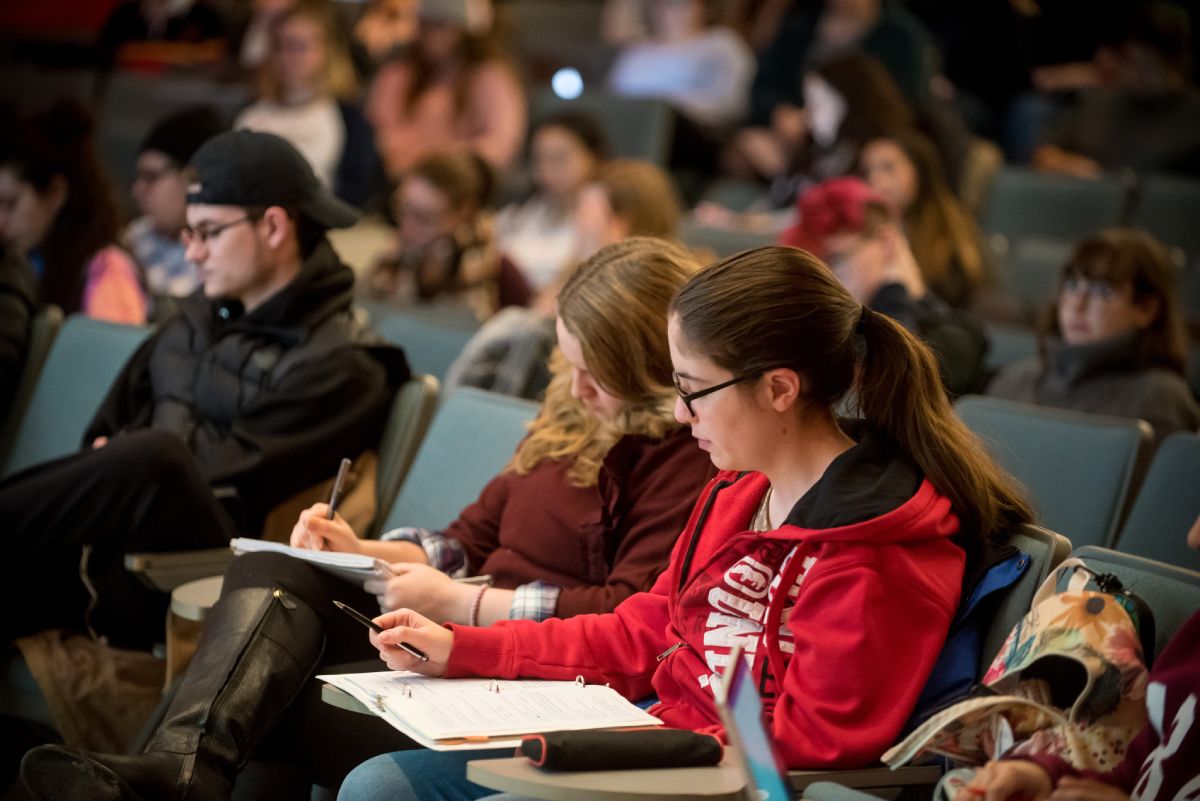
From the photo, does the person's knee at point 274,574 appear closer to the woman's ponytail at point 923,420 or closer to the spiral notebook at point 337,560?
the spiral notebook at point 337,560

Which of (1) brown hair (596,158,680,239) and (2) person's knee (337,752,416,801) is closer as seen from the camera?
(2) person's knee (337,752,416,801)

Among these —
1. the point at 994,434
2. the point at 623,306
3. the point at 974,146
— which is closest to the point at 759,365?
the point at 623,306

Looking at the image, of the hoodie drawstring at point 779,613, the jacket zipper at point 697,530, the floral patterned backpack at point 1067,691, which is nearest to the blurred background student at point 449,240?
the jacket zipper at point 697,530

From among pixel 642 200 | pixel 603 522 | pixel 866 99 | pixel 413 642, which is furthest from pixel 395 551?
pixel 866 99

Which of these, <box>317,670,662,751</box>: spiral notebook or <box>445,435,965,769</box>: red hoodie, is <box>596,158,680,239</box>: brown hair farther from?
<box>317,670,662,751</box>: spiral notebook

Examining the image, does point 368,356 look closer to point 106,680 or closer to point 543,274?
point 106,680

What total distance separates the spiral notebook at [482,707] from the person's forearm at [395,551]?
0.47m

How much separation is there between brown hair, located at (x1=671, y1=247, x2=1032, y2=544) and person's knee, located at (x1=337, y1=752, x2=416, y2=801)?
0.67 metres

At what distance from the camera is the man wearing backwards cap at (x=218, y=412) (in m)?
2.65

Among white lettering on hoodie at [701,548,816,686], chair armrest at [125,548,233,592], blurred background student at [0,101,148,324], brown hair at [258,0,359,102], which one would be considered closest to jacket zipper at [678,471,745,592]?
white lettering on hoodie at [701,548,816,686]

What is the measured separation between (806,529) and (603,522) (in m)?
0.61

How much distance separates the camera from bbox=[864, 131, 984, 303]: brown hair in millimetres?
4613

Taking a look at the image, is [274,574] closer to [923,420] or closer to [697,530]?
[697,530]

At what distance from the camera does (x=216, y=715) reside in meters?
2.05
